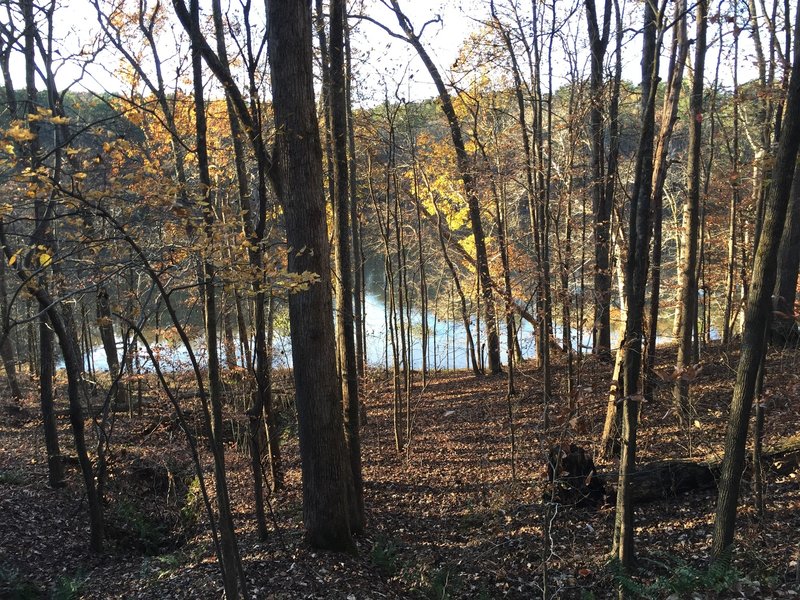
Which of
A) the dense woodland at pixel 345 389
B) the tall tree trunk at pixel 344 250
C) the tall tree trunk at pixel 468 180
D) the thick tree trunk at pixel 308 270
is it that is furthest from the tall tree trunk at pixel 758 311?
the tall tree trunk at pixel 468 180

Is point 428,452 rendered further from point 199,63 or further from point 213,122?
point 213,122

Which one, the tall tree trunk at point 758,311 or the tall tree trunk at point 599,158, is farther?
the tall tree trunk at point 599,158

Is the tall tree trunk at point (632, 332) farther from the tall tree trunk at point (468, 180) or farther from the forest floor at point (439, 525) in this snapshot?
the tall tree trunk at point (468, 180)

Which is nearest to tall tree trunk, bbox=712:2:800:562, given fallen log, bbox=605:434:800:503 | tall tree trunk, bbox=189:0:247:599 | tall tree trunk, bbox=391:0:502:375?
fallen log, bbox=605:434:800:503

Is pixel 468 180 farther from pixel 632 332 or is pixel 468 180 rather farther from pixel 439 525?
pixel 632 332

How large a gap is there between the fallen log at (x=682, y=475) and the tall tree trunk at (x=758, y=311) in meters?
2.06

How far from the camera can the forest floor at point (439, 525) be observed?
18.2 ft

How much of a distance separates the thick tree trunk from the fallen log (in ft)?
12.6

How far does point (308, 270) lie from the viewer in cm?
576

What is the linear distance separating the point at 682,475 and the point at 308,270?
5.52 metres

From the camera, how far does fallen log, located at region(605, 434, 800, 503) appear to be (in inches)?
271

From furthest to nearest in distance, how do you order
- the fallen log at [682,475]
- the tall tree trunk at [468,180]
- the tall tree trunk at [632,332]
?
the tall tree trunk at [468,180] < the fallen log at [682,475] < the tall tree trunk at [632,332]

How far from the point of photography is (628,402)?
4.81m

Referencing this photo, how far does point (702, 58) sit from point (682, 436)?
583cm
